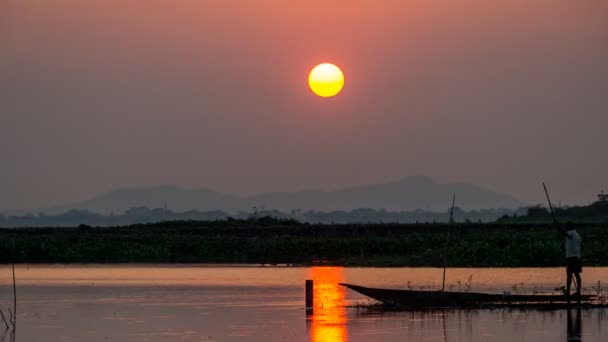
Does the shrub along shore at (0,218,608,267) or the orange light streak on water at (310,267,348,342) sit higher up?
the shrub along shore at (0,218,608,267)

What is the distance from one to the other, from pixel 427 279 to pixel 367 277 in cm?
299

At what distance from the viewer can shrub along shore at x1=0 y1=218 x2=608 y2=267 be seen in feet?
185

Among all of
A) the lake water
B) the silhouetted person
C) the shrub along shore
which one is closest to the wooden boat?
the lake water

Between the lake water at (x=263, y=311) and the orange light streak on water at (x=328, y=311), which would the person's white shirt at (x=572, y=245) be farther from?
the orange light streak on water at (x=328, y=311)

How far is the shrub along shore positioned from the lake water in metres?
5.09

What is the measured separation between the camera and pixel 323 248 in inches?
2832

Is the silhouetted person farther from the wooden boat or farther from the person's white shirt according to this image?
the person's white shirt

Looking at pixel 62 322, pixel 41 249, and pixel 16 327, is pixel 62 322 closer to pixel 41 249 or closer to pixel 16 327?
pixel 16 327

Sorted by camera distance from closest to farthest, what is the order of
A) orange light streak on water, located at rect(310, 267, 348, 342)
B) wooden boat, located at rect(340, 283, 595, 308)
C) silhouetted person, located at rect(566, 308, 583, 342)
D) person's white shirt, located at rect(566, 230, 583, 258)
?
silhouetted person, located at rect(566, 308, 583, 342) < orange light streak on water, located at rect(310, 267, 348, 342) < wooden boat, located at rect(340, 283, 595, 308) < person's white shirt, located at rect(566, 230, 583, 258)

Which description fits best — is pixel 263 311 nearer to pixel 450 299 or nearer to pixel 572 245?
pixel 450 299

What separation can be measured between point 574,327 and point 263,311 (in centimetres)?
811

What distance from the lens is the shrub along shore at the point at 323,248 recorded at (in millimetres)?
56500

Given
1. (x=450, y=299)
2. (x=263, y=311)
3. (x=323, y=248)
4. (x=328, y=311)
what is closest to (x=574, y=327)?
Answer: (x=450, y=299)

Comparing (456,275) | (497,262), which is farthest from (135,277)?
(497,262)
